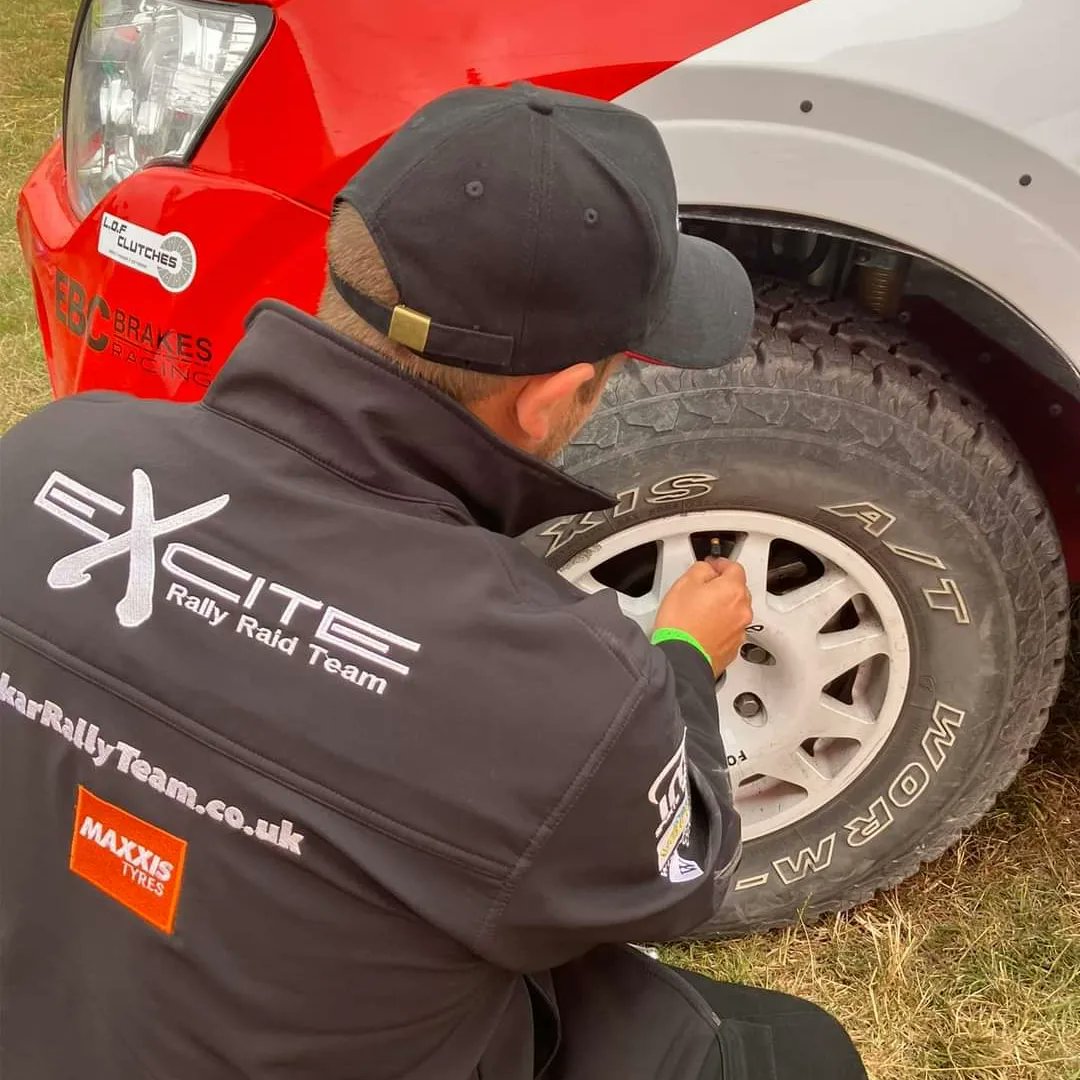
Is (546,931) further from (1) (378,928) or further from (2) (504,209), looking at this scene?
(2) (504,209)

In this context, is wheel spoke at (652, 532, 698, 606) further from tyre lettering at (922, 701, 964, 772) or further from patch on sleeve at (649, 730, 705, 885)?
patch on sleeve at (649, 730, 705, 885)

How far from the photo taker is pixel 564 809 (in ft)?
3.11

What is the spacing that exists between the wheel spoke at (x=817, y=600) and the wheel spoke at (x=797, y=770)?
0.84ft

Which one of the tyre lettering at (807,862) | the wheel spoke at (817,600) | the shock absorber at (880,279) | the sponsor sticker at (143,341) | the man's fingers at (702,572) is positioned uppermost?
the shock absorber at (880,279)

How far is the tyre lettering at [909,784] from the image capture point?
190 centimetres

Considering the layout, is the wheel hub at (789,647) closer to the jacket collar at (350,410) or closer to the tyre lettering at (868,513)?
the tyre lettering at (868,513)

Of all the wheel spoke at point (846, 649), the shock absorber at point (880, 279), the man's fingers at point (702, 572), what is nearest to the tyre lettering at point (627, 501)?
the man's fingers at point (702, 572)

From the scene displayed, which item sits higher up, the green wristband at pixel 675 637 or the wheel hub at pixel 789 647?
the green wristband at pixel 675 637

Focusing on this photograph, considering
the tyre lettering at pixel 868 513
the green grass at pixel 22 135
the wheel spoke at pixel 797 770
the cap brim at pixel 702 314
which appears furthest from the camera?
the green grass at pixel 22 135

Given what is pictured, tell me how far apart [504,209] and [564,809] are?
0.54 m

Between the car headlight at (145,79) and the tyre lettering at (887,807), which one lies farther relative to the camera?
the tyre lettering at (887,807)

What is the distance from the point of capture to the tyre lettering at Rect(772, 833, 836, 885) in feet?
6.53

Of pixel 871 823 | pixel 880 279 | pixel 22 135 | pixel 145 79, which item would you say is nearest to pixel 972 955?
pixel 871 823

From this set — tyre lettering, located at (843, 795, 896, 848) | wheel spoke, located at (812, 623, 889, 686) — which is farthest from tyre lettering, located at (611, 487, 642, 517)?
tyre lettering, located at (843, 795, 896, 848)
